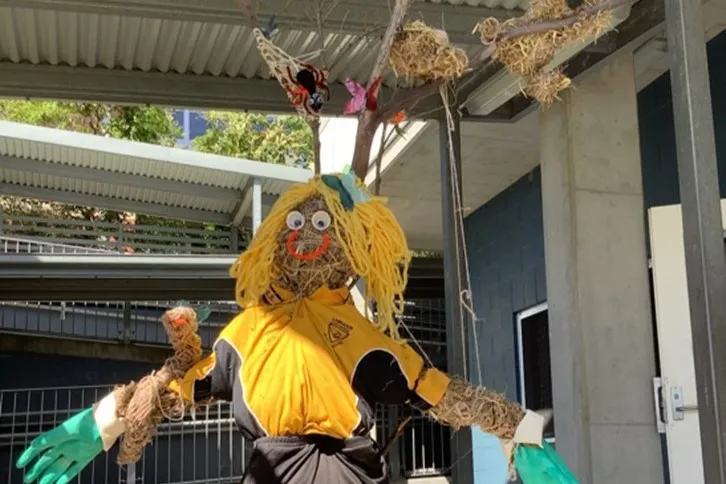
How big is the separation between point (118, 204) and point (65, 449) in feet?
23.3

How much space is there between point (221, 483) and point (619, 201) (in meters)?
6.63

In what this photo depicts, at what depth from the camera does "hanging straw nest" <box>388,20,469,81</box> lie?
8.42 feet

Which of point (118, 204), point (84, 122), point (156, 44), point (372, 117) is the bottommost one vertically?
point (372, 117)

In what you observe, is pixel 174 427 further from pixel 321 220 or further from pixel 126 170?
pixel 321 220

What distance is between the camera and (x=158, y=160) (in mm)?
7781

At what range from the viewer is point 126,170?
819cm

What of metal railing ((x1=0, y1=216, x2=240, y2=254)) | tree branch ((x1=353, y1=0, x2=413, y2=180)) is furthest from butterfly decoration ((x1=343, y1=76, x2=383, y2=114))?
metal railing ((x1=0, y1=216, x2=240, y2=254))

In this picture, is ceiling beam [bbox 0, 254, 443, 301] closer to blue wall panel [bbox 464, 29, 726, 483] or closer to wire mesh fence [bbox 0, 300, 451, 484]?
blue wall panel [bbox 464, 29, 726, 483]

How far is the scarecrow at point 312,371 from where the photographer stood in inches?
86.0

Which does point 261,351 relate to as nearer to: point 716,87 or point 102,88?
point 102,88

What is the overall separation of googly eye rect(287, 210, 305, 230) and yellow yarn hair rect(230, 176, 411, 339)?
0.8 inches

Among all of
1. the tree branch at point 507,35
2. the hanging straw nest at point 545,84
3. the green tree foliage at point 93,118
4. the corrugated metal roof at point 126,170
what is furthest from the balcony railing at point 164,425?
the tree branch at point 507,35

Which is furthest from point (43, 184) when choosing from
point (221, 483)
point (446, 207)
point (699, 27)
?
point (699, 27)

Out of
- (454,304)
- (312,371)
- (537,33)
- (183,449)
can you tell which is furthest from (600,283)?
(183,449)
